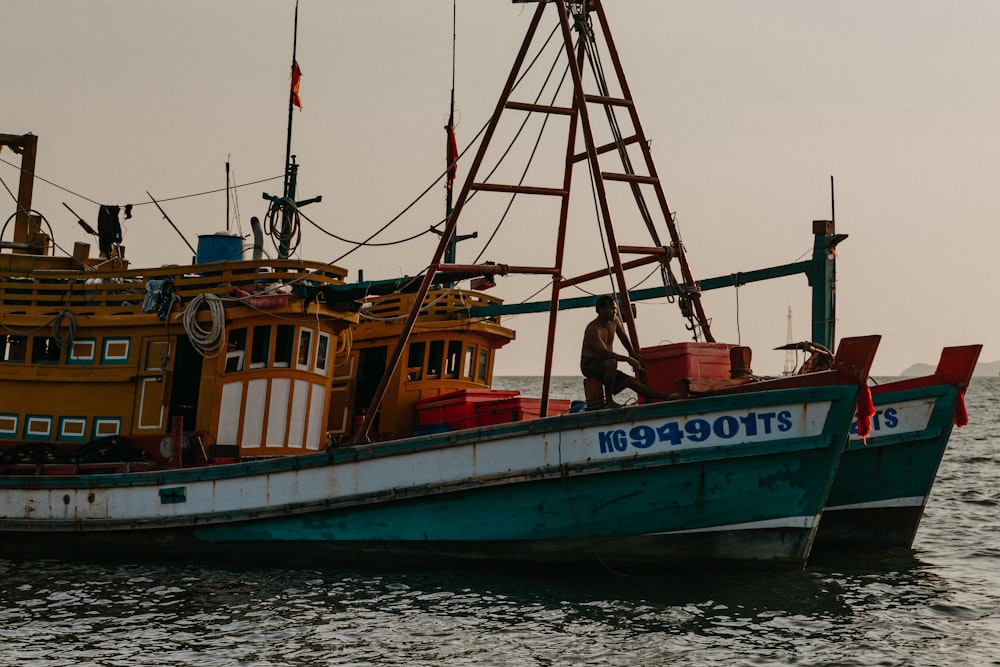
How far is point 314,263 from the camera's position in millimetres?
16078

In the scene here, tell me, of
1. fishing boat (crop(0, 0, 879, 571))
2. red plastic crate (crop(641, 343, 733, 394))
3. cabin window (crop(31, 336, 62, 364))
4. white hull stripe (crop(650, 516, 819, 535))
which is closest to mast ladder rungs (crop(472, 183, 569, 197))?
fishing boat (crop(0, 0, 879, 571))

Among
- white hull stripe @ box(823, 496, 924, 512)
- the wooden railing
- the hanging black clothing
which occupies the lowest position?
white hull stripe @ box(823, 496, 924, 512)

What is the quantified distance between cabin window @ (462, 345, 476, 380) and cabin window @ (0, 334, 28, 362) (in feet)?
21.9

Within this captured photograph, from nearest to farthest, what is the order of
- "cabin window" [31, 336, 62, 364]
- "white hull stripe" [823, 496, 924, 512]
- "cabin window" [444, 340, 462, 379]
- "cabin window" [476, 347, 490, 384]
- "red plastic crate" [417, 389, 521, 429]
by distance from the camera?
"cabin window" [31, 336, 62, 364] < "white hull stripe" [823, 496, 924, 512] < "red plastic crate" [417, 389, 521, 429] < "cabin window" [444, 340, 462, 379] < "cabin window" [476, 347, 490, 384]

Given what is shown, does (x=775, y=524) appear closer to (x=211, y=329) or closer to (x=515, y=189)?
(x=515, y=189)

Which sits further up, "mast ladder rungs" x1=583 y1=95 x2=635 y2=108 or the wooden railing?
"mast ladder rungs" x1=583 y1=95 x2=635 y2=108

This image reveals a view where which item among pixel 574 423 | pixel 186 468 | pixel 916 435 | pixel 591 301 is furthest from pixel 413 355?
pixel 916 435

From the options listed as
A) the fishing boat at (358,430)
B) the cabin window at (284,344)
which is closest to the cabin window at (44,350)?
the fishing boat at (358,430)

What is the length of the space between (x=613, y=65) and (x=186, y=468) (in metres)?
7.64

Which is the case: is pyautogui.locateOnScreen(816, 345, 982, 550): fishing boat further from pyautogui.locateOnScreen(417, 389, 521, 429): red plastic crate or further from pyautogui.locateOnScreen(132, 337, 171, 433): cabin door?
pyautogui.locateOnScreen(132, 337, 171, 433): cabin door

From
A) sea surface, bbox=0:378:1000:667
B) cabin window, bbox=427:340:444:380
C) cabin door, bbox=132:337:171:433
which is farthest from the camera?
cabin window, bbox=427:340:444:380

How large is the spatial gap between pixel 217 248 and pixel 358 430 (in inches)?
153

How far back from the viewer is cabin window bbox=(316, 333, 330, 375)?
16.4 meters

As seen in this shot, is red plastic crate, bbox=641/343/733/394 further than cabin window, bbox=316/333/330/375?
No
